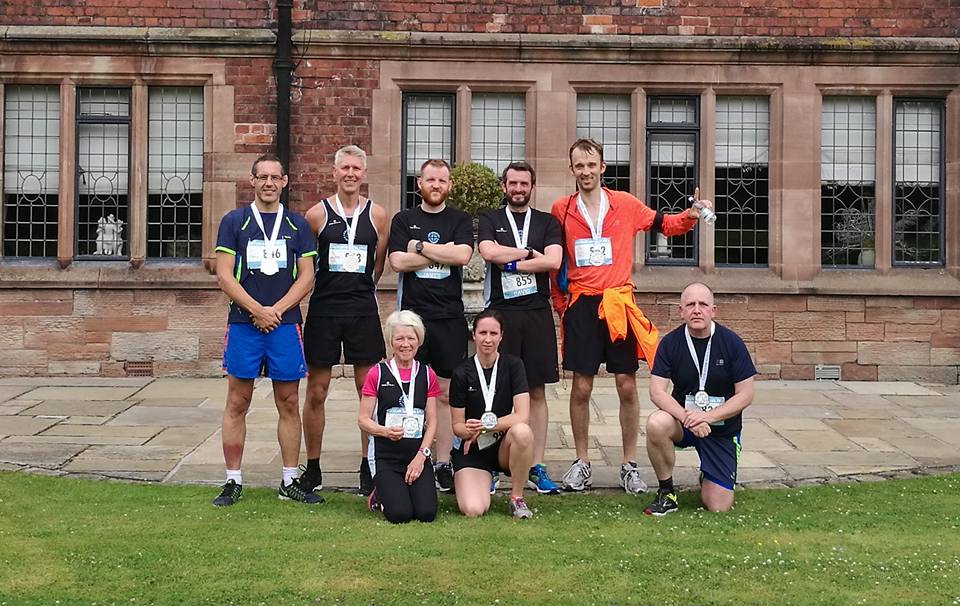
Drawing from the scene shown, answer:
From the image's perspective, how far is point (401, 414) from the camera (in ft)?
18.7

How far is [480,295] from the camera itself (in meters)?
8.49

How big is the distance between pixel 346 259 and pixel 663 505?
7.59 feet

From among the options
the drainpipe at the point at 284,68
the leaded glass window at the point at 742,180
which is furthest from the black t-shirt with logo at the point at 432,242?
the leaded glass window at the point at 742,180

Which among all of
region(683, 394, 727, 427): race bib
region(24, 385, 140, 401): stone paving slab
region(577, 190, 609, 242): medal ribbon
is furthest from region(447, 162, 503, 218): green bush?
region(24, 385, 140, 401): stone paving slab

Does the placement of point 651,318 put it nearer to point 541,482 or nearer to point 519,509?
point 541,482

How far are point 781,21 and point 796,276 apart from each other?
2.78 metres

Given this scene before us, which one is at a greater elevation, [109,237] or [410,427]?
[109,237]

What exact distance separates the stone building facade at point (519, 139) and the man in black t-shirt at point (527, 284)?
4980 millimetres

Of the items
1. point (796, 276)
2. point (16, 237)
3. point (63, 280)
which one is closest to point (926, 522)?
point (796, 276)

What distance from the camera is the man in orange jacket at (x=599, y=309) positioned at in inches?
244

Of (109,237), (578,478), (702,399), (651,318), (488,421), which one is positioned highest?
(109,237)

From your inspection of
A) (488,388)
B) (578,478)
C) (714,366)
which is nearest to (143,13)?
(488,388)

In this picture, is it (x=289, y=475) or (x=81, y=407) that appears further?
(x=81, y=407)

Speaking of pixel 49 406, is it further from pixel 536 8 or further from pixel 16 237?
pixel 536 8
